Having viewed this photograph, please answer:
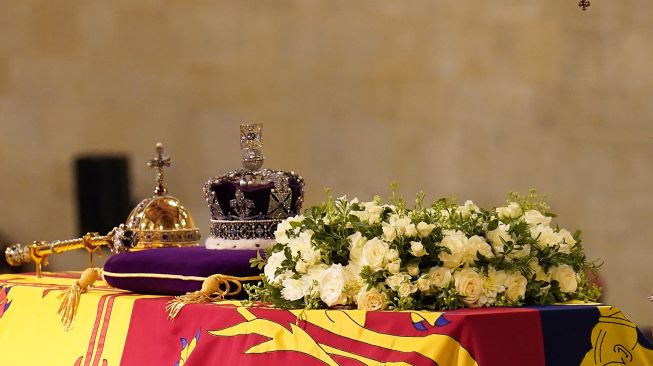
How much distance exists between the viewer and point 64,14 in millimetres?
6754

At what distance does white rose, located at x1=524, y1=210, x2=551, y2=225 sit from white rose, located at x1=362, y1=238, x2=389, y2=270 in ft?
1.25

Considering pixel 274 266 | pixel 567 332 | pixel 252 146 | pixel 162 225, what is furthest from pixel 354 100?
pixel 567 332

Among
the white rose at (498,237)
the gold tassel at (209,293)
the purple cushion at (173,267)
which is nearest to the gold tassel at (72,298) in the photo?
the purple cushion at (173,267)

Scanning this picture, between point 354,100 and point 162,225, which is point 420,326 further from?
point 354,100

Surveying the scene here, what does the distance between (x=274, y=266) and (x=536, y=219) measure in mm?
653

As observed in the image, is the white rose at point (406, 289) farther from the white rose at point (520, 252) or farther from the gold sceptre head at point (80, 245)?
the gold sceptre head at point (80, 245)

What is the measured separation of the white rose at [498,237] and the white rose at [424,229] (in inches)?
5.7

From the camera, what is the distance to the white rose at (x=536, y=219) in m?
3.01

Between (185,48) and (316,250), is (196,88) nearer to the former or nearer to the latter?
(185,48)

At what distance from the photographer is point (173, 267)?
348 centimetres

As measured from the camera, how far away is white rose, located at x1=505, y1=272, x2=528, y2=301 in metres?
2.85

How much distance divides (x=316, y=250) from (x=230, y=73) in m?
4.34

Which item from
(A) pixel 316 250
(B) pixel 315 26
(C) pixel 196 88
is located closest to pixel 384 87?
(B) pixel 315 26

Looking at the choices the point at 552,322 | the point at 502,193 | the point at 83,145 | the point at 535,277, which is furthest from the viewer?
the point at 502,193
